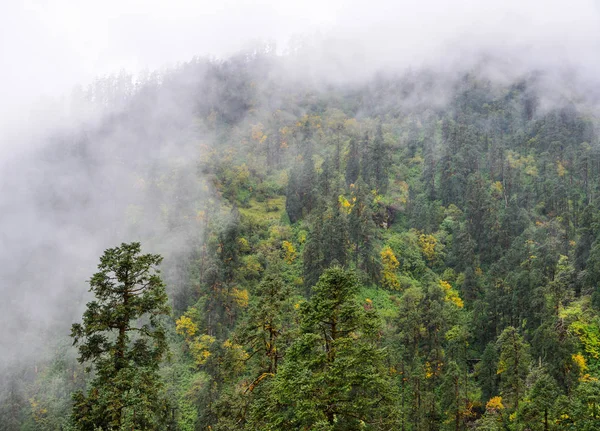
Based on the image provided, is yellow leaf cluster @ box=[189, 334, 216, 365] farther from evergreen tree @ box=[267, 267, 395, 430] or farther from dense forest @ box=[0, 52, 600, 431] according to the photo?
evergreen tree @ box=[267, 267, 395, 430]

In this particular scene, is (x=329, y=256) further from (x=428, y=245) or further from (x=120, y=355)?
(x=120, y=355)

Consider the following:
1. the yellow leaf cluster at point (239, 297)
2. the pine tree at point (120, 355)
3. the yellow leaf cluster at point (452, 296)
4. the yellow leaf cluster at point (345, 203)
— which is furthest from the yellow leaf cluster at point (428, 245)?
the pine tree at point (120, 355)

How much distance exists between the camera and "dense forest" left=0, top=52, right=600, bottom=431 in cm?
1598

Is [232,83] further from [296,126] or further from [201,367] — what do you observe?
[201,367]

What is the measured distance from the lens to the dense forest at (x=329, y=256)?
1598cm

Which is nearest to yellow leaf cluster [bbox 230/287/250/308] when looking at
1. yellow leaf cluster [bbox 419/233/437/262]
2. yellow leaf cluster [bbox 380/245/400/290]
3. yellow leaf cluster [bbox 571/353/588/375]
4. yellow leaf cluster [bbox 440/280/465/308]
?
yellow leaf cluster [bbox 380/245/400/290]

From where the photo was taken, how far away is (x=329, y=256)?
61.7m

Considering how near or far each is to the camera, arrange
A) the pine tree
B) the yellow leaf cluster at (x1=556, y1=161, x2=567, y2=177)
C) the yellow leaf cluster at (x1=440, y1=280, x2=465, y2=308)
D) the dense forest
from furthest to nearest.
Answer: the yellow leaf cluster at (x1=556, y1=161, x2=567, y2=177), the yellow leaf cluster at (x1=440, y1=280, x2=465, y2=308), the dense forest, the pine tree

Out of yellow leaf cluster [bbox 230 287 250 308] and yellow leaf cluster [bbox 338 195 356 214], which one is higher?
yellow leaf cluster [bbox 338 195 356 214]

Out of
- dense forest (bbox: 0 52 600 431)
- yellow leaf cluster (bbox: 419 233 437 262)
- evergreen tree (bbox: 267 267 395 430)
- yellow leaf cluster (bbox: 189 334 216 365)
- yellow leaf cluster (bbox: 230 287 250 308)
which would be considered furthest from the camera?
yellow leaf cluster (bbox: 419 233 437 262)

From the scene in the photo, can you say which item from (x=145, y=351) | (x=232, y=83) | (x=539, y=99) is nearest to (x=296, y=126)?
(x=232, y=83)

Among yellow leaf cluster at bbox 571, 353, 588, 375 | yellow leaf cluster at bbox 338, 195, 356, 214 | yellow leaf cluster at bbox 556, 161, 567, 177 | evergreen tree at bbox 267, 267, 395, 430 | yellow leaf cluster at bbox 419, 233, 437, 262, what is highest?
yellow leaf cluster at bbox 556, 161, 567, 177

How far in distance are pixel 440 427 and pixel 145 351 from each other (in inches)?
1302

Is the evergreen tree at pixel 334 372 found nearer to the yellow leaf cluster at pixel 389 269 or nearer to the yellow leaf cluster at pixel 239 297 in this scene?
the yellow leaf cluster at pixel 239 297
